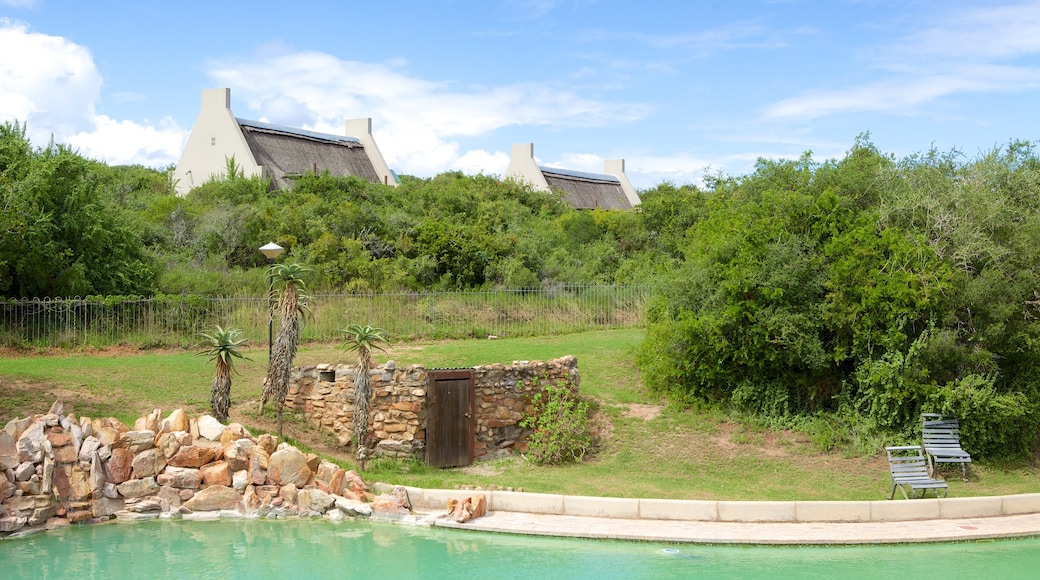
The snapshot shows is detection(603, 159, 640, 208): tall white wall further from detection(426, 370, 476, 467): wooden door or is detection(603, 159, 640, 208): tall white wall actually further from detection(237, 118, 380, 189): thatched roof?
detection(426, 370, 476, 467): wooden door

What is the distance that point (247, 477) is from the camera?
46.6 ft

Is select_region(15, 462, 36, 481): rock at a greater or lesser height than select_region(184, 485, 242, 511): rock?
greater

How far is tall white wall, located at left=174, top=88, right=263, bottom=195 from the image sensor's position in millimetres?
35906

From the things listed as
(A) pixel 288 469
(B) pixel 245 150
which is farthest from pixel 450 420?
(B) pixel 245 150

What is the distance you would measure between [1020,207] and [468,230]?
56.7 feet

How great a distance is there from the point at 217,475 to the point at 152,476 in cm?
97

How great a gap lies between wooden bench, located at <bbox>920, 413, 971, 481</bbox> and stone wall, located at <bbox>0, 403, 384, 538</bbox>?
953 centimetres

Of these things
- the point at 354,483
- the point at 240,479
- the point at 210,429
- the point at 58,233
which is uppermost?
the point at 58,233

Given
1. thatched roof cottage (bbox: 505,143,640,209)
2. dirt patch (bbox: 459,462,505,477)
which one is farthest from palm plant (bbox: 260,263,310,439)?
thatched roof cottage (bbox: 505,143,640,209)

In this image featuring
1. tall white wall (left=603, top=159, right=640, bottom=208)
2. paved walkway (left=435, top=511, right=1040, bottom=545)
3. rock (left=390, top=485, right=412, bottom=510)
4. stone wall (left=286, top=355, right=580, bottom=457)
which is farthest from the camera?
tall white wall (left=603, top=159, right=640, bottom=208)

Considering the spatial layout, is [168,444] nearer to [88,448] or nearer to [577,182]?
[88,448]

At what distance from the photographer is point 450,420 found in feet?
56.2

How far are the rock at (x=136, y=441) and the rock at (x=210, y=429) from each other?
0.84 m

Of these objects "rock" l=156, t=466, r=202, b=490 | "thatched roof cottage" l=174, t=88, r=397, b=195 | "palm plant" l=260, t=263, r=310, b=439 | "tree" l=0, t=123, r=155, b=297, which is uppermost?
"thatched roof cottage" l=174, t=88, r=397, b=195
